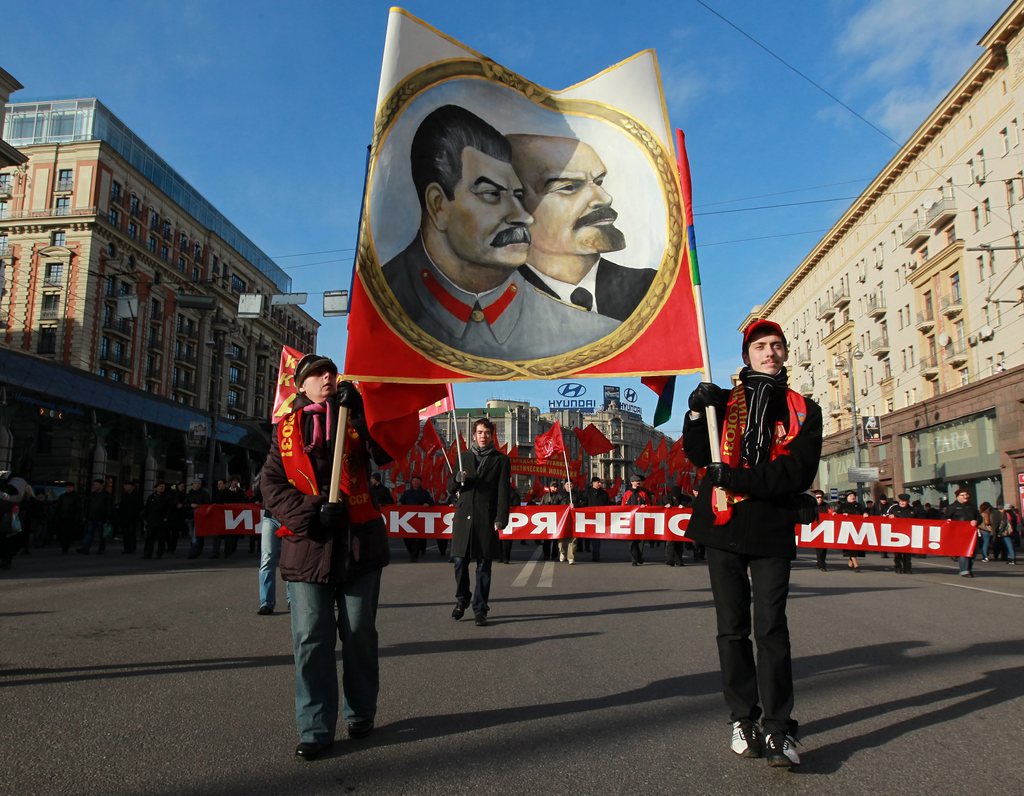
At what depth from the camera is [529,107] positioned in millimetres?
8422

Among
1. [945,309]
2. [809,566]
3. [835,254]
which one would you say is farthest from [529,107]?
[835,254]

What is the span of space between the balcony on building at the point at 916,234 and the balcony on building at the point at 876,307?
17.1 ft

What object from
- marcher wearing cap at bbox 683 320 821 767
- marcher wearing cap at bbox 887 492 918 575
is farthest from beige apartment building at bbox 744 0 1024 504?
marcher wearing cap at bbox 683 320 821 767

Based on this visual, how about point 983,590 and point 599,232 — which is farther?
point 983,590

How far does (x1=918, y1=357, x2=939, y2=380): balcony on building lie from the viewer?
39.7 meters

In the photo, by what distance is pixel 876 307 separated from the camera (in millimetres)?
47844

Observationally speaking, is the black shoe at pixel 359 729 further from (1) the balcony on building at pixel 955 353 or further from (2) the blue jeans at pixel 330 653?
(1) the balcony on building at pixel 955 353

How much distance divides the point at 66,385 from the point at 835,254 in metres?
47.9

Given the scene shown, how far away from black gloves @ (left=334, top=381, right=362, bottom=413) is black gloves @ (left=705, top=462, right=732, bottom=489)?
1708 mm

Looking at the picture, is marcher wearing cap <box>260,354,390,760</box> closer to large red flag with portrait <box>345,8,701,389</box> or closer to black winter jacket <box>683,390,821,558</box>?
black winter jacket <box>683,390,821,558</box>

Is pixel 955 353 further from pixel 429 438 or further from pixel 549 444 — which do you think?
pixel 429 438

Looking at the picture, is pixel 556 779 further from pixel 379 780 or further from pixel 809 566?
pixel 809 566

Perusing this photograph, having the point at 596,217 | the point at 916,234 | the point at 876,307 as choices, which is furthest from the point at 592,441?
the point at 876,307

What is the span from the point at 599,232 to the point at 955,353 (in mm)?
34733
